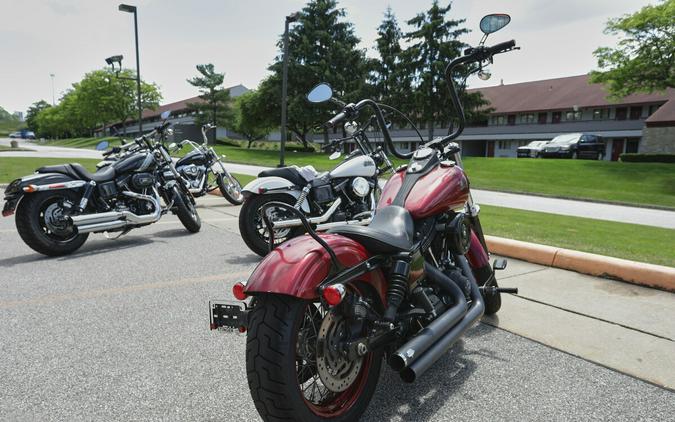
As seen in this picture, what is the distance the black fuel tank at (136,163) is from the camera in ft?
20.8

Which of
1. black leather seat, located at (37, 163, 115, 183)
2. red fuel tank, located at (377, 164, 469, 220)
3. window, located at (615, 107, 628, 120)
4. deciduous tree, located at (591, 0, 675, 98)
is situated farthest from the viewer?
window, located at (615, 107, 628, 120)

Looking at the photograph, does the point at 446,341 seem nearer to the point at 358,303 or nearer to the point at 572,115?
the point at 358,303

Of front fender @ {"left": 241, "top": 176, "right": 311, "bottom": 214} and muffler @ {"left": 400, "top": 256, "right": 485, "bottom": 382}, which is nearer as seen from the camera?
muffler @ {"left": 400, "top": 256, "right": 485, "bottom": 382}

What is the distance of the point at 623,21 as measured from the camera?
22.7m

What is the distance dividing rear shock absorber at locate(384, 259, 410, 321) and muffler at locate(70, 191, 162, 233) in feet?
15.4

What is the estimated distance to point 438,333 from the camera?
2.35m

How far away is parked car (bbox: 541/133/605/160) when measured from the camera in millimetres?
30250

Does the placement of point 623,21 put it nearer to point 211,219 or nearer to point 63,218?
point 211,219

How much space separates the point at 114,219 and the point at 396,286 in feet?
16.0

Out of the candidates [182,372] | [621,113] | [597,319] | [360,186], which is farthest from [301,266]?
[621,113]

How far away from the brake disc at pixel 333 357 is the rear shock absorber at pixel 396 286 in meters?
0.23

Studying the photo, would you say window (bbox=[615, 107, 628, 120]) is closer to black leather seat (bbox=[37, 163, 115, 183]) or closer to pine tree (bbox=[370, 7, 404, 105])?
pine tree (bbox=[370, 7, 404, 105])

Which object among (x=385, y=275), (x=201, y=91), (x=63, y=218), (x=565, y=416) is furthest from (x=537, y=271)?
(x=201, y=91)

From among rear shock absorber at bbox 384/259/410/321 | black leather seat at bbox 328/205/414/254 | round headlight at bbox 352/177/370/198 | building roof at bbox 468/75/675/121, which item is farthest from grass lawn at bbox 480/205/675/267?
building roof at bbox 468/75/675/121
